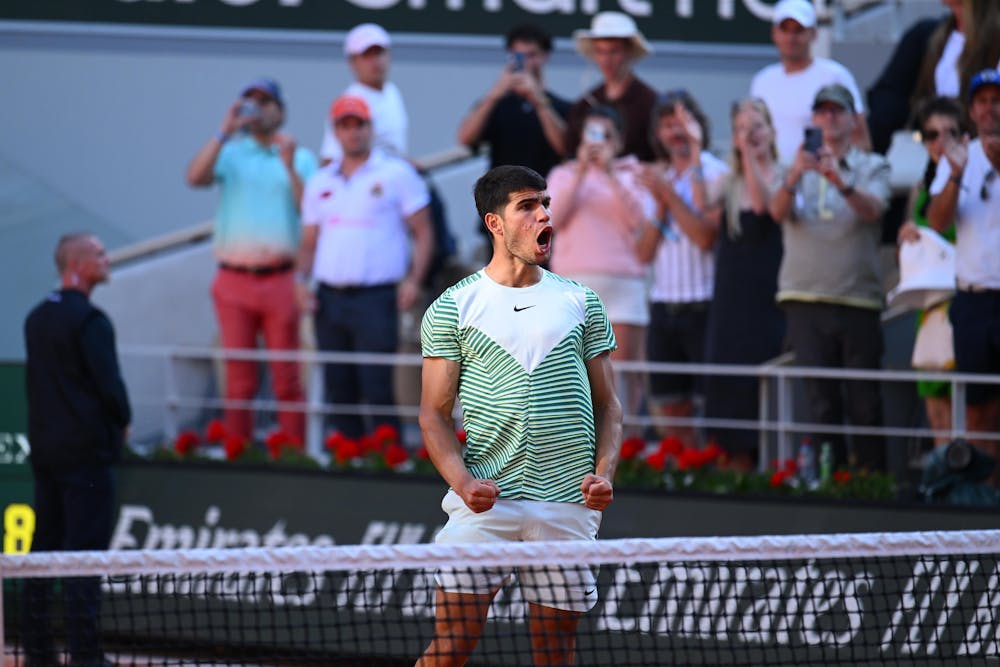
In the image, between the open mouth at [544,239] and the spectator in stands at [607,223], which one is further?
the spectator in stands at [607,223]

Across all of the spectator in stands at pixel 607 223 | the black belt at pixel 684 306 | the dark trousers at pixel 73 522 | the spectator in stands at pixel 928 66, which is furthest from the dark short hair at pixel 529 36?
the dark trousers at pixel 73 522

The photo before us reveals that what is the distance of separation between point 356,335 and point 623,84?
220cm

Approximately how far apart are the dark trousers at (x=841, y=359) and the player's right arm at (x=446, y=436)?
11.9ft

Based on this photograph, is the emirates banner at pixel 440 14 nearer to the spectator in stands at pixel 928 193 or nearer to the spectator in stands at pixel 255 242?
the spectator in stands at pixel 255 242

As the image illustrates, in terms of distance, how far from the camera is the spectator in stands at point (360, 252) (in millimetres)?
10141

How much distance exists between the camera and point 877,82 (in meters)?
10.1

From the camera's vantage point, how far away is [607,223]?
380 inches

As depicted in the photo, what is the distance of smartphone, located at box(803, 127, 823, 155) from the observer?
8680mm

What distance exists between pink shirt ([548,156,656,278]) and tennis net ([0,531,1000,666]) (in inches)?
77.9

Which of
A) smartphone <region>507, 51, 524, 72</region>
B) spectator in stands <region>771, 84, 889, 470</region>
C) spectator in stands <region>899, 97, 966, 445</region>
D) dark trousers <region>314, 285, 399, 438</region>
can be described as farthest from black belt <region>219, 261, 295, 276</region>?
spectator in stands <region>899, 97, 966, 445</region>

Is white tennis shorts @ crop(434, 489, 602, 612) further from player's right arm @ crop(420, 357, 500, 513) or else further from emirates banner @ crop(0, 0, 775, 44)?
emirates banner @ crop(0, 0, 775, 44)

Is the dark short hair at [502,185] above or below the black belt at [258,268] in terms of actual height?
above

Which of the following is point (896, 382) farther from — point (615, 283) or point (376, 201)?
point (376, 201)

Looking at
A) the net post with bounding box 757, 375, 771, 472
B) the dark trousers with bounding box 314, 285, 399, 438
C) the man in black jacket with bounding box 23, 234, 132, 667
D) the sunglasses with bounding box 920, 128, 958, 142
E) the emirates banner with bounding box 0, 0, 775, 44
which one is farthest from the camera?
the emirates banner with bounding box 0, 0, 775, 44
